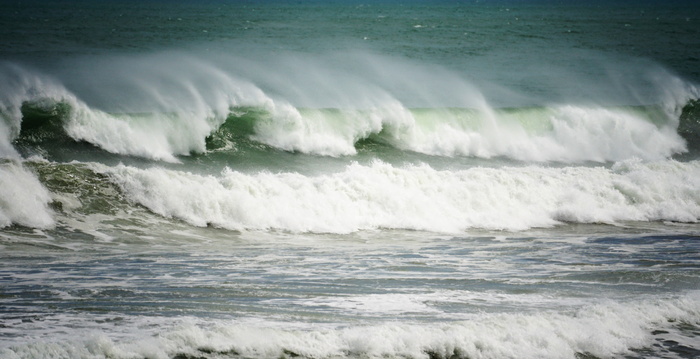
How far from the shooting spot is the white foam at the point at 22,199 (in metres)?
12.7

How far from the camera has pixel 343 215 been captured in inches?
595

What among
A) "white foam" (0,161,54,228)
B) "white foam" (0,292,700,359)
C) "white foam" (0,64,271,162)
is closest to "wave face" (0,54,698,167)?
"white foam" (0,64,271,162)

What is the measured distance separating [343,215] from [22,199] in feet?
18.0

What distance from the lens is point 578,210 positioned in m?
16.9

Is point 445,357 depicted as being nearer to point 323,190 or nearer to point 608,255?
point 608,255

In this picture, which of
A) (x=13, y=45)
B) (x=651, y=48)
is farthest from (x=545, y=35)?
(x=13, y=45)

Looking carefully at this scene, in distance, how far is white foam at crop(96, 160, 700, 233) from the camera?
14.4 meters

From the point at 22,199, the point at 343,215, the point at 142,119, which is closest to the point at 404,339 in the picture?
the point at 343,215

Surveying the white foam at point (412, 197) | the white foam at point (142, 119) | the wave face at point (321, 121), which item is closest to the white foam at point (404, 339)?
the white foam at point (412, 197)

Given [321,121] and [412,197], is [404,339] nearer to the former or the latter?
[412,197]

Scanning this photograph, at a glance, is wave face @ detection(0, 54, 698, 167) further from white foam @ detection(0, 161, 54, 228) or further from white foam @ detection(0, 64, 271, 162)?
white foam @ detection(0, 161, 54, 228)

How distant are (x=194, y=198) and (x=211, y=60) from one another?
24671 millimetres

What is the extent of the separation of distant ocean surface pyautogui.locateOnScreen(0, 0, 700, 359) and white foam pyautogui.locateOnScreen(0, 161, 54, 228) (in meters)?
0.04

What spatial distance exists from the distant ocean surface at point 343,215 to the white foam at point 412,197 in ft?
0.18
